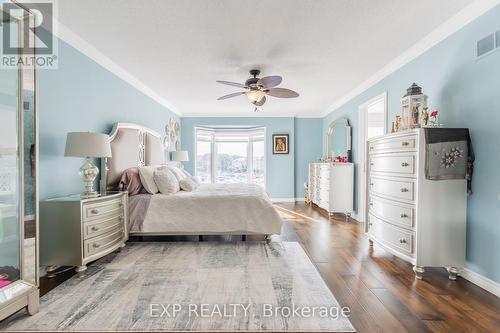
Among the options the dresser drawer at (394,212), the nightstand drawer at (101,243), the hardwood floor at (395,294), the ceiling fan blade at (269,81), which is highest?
the ceiling fan blade at (269,81)

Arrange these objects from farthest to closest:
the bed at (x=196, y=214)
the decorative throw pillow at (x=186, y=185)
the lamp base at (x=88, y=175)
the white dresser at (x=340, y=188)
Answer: the white dresser at (x=340, y=188)
the decorative throw pillow at (x=186, y=185)
the bed at (x=196, y=214)
the lamp base at (x=88, y=175)

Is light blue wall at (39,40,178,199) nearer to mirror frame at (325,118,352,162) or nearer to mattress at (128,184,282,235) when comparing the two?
mattress at (128,184,282,235)

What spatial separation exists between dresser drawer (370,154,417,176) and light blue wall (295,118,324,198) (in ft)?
12.6

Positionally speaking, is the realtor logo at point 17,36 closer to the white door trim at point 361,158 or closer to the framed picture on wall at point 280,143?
the white door trim at point 361,158

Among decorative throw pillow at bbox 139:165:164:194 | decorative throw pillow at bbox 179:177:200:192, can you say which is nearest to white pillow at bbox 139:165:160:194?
decorative throw pillow at bbox 139:165:164:194

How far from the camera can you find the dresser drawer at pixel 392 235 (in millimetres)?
2432

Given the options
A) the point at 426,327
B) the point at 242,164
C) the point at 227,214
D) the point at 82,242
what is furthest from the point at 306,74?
→ the point at 242,164

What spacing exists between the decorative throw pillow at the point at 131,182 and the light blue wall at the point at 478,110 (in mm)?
3689

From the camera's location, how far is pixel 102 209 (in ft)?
8.48

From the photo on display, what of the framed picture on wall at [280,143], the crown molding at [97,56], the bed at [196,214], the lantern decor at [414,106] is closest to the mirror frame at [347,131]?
the framed picture on wall at [280,143]

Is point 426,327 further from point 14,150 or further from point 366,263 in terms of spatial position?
point 14,150

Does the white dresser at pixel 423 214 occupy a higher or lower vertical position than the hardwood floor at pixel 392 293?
higher

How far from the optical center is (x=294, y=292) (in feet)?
6.73

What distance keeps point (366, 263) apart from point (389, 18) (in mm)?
2461
